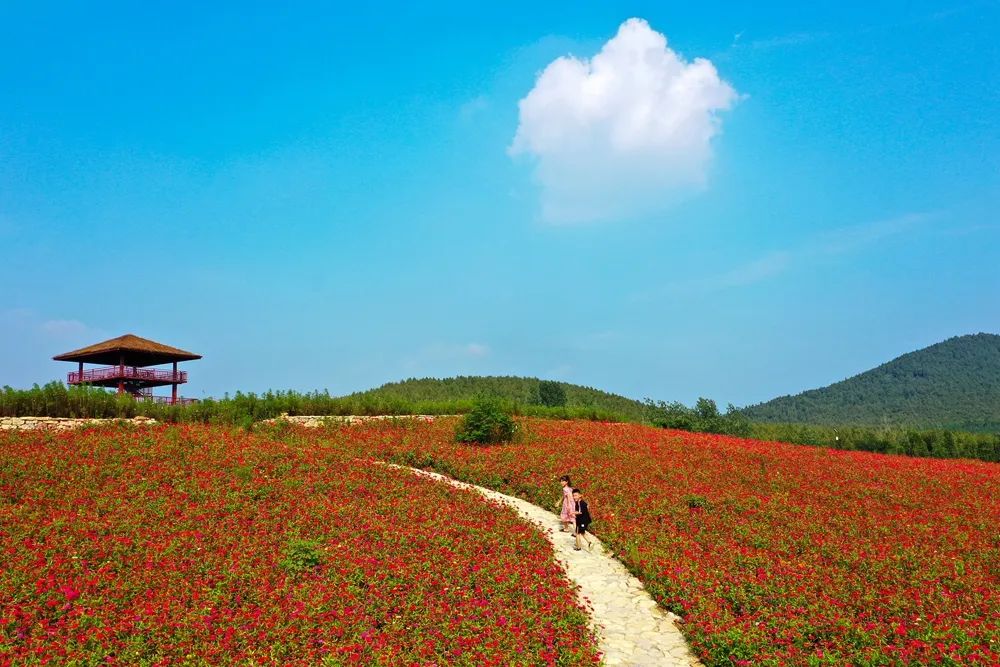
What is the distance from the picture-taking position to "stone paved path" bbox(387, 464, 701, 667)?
966 centimetres

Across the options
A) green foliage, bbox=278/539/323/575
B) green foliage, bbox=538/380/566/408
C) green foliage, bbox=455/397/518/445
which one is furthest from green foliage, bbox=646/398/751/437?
green foliage, bbox=278/539/323/575

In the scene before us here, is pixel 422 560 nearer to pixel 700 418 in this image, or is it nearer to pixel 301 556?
pixel 301 556

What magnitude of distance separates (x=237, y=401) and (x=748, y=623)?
23868 mm

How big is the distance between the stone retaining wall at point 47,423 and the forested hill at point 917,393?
4063 inches

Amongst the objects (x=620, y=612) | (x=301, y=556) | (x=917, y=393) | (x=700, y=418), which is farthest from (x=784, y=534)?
(x=917, y=393)

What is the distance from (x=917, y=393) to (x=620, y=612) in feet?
413

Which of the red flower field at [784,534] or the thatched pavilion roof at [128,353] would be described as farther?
the thatched pavilion roof at [128,353]

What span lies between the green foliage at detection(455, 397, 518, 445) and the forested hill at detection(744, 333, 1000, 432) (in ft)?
295

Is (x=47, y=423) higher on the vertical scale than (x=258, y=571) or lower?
higher

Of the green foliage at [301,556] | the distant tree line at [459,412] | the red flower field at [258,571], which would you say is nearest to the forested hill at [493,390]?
the distant tree line at [459,412]

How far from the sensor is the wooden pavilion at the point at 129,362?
39094mm

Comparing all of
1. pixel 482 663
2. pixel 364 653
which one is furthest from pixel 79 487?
pixel 482 663

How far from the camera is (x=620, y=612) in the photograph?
1116 centimetres

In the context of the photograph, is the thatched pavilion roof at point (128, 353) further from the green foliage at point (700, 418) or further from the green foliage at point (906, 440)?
the green foliage at point (906, 440)
